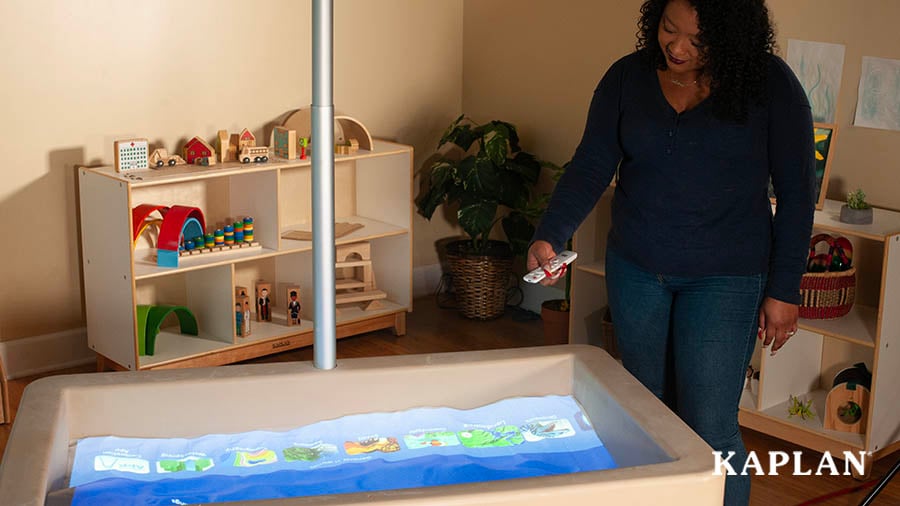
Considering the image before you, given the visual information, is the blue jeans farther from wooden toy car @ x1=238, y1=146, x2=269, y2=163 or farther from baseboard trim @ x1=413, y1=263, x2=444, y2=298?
baseboard trim @ x1=413, y1=263, x2=444, y2=298

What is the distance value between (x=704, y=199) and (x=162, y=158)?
86.5 inches

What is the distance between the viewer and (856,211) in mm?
2904

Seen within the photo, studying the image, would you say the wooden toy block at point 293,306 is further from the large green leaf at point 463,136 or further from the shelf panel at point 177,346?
the large green leaf at point 463,136

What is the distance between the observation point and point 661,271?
6.68ft

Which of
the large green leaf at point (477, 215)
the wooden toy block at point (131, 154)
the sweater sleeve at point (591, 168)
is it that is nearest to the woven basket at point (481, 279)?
the large green leaf at point (477, 215)

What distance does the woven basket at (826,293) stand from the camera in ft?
9.85

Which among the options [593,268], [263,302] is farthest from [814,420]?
[263,302]

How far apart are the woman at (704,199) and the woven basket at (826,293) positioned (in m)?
1.03

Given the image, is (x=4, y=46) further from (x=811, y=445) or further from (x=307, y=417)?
(x=811, y=445)

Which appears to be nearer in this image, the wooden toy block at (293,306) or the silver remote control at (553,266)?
the silver remote control at (553,266)

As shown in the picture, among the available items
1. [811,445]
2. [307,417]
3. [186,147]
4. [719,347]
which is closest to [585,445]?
[719,347]

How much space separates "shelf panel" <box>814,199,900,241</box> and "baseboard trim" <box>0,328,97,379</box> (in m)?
2.57

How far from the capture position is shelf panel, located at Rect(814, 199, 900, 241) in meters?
2.81

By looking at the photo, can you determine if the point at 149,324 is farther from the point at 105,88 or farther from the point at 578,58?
the point at 578,58
